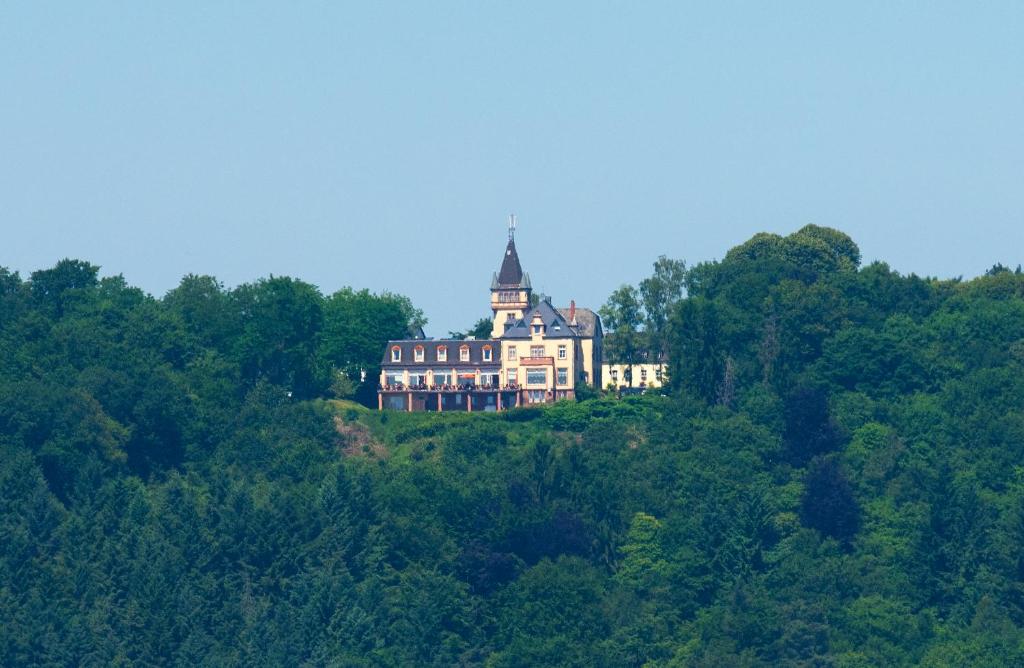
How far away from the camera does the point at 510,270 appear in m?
172

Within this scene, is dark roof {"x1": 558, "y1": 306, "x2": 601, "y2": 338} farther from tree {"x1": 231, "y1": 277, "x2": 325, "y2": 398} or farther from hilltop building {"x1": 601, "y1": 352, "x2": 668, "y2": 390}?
tree {"x1": 231, "y1": 277, "x2": 325, "y2": 398}

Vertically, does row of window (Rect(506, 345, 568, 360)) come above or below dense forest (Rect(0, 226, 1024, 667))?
above

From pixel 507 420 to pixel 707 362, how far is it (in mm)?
12028

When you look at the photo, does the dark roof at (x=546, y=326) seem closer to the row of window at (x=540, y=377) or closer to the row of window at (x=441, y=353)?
the row of window at (x=441, y=353)

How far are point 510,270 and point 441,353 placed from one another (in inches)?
481

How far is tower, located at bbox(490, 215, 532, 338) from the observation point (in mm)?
170750

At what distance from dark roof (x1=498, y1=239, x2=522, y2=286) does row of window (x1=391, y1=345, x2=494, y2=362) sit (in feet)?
33.8

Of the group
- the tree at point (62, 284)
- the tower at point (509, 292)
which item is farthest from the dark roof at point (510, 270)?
the tree at point (62, 284)

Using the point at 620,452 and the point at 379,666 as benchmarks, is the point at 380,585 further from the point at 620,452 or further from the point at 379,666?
the point at 620,452

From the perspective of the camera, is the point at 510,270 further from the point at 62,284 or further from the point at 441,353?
the point at 62,284

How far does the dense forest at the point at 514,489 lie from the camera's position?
125 meters

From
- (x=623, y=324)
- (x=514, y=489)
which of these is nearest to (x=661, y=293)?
(x=623, y=324)

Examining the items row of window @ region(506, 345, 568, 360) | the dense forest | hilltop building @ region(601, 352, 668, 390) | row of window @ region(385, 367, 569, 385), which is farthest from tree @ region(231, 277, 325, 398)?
hilltop building @ region(601, 352, 668, 390)

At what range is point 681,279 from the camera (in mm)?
173875
